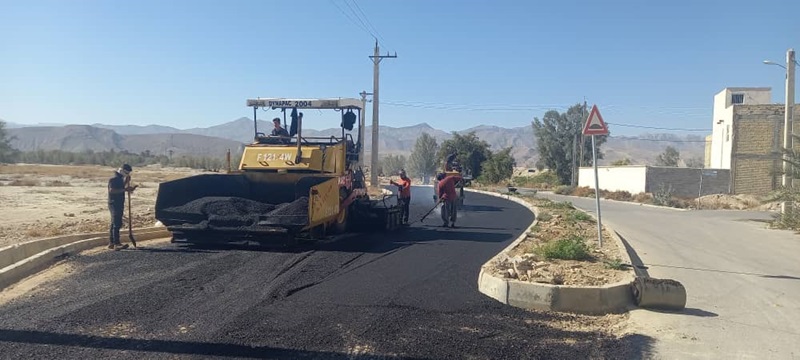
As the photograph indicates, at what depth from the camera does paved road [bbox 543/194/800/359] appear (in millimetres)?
5732

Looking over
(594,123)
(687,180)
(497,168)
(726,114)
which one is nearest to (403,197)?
(594,123)

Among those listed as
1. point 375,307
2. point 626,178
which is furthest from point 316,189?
point 626,178

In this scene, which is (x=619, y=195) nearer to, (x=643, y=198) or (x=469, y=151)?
(x=643, y=198)

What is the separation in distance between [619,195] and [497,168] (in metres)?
18.2

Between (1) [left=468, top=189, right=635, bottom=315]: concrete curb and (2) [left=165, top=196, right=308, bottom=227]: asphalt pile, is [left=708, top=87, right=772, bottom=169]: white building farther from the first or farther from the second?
(1) [left=468, top=189, right=635, bottom=315]: concrete curb

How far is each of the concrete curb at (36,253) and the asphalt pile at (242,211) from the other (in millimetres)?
1529

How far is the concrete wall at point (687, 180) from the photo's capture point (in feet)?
134

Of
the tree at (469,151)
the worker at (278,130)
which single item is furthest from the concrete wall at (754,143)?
the worker at (278,130)

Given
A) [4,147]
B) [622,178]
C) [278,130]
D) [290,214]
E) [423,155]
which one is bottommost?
[290,214]

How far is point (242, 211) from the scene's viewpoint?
1150cm

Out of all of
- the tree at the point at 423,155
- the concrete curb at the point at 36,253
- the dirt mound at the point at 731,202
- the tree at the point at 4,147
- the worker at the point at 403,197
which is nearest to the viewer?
the concrete curb at the point at 36,253

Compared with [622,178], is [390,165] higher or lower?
higher

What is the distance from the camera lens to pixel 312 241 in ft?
38.8

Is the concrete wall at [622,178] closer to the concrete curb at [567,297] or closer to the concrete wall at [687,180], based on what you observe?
the concrete wall at [687,180]
